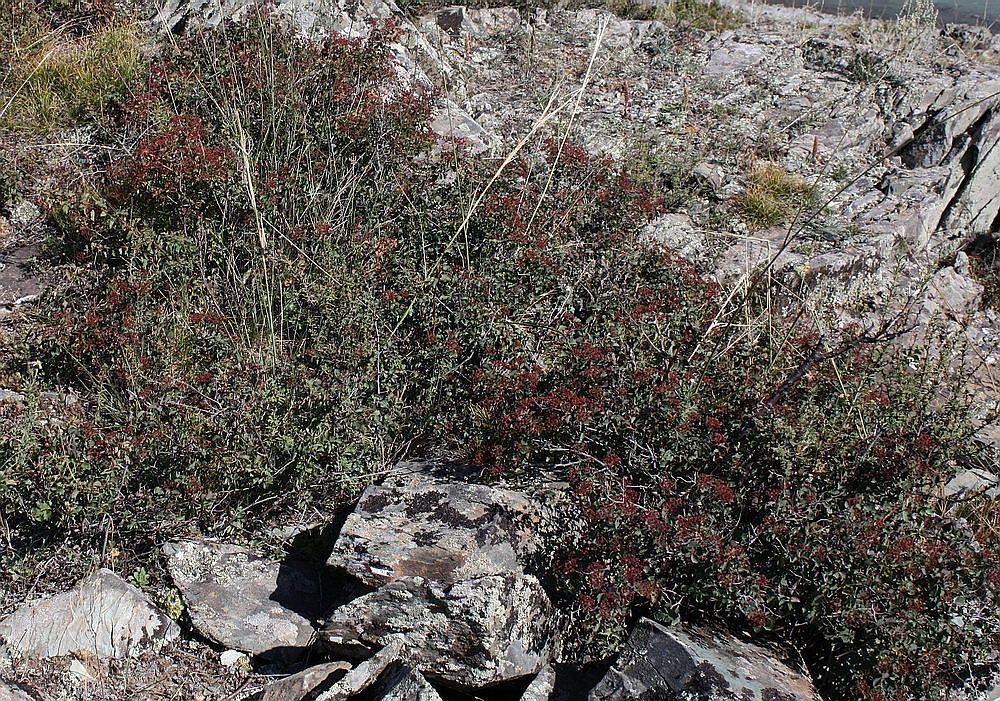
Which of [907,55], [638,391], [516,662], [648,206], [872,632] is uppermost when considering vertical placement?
[907,55]

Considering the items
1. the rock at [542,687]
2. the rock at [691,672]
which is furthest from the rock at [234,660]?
the rock at [691,672]

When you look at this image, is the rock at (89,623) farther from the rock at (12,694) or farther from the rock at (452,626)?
the rock at (452,626)

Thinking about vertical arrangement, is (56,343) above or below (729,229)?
below

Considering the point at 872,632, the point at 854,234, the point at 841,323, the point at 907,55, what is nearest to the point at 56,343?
the point at 872,632

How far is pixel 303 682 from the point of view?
3537mm

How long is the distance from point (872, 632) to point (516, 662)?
1.40 metres

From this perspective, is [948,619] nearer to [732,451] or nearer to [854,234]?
[732,451]

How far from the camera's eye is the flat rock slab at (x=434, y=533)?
145 inches

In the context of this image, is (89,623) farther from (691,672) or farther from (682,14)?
(682,14)

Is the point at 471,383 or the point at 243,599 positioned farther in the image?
the point at 471,383

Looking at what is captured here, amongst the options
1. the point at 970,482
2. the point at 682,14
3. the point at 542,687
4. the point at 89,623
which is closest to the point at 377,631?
the point at 542,687

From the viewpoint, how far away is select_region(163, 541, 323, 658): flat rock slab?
12.8ft

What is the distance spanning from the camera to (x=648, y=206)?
5.61 meters

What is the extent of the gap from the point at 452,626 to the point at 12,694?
5.74ft
